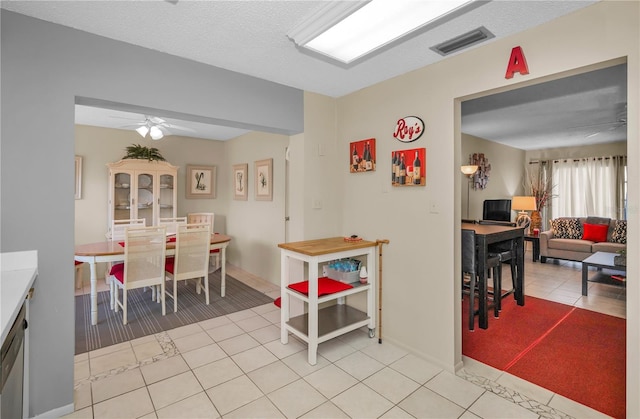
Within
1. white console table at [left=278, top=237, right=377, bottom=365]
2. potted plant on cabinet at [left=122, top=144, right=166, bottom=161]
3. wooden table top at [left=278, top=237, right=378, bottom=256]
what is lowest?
white console table at [left=278, top=237, right=377, bottom=365]

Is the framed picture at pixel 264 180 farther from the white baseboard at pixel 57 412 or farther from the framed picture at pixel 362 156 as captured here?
the white baseboard at pixel 57 412

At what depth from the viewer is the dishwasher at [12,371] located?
1.13 m

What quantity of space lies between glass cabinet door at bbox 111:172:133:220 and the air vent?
14.6 feet

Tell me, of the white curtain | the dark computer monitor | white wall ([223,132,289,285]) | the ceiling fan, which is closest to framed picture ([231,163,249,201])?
white wall ([223,132,289,285])

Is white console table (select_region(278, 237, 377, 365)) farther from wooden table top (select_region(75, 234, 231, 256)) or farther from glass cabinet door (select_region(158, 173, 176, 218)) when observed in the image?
glass cabinet door (select_region(158, 173, 176, 218))

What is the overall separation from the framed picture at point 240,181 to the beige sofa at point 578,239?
215 inches

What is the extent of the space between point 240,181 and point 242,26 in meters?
3.67

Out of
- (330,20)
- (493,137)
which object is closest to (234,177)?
(330,20)

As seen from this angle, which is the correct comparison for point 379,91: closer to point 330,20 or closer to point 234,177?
point 330,20

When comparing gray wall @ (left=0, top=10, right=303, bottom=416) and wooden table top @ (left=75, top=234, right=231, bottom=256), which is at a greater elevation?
gray wall @ (left=0, top=10, right=303, bottom=416)

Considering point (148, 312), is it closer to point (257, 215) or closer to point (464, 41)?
point (257, 215)

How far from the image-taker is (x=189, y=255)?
3523 millimetres

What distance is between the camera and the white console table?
7.63 feet

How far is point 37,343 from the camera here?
1736 millimetres
